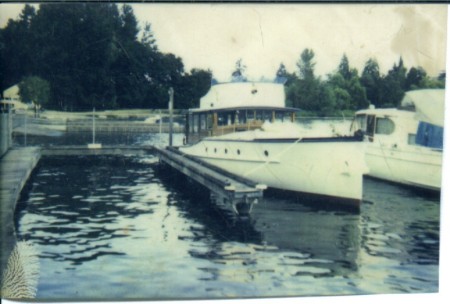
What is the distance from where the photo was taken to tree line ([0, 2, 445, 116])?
4.30 meters

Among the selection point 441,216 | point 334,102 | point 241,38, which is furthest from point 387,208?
point 241,38

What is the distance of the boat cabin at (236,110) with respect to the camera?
4.71 m

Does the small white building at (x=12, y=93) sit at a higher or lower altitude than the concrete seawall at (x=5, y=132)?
higher

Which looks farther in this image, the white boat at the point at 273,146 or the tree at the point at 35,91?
the white boat at the point at 273,146

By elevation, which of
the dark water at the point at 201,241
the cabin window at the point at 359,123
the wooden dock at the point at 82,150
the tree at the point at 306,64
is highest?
the tree at the point at 306,64

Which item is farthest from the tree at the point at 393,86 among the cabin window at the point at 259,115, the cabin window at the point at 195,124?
the cabin window at the point at 195,124

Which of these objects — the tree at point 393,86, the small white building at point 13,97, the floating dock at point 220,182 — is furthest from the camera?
the floating dock at point 220,182

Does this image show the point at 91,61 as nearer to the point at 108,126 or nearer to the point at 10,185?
the point at 108,126

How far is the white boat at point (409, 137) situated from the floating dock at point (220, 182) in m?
1.10

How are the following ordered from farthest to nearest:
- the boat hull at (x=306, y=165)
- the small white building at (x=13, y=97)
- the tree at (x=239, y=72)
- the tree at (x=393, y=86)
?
the boat hull at (x=306, y=165) < the tree at (x=393, y=86) < the tree at (x=239, y=72) < the small white building at (x=13, y=97)

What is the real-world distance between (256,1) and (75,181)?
211cm

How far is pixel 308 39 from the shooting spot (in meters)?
4.48

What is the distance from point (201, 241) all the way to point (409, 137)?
2140 millimetres

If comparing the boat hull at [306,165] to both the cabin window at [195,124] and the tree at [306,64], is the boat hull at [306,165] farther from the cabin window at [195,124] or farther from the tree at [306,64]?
the tree at [306,64]
